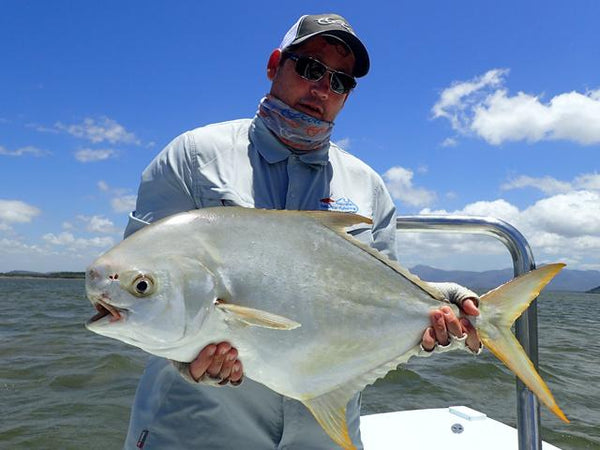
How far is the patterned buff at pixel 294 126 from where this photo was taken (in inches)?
101

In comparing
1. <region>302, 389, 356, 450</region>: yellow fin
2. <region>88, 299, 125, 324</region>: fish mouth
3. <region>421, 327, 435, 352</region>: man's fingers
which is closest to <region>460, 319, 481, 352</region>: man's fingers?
<region>421, 327, 435, 352</region>: man's fingers

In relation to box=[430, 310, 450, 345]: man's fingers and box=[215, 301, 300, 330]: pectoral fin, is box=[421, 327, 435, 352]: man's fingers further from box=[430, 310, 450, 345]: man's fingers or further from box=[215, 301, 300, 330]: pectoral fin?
box=[215, 301, 300, 330]: pectoral fin

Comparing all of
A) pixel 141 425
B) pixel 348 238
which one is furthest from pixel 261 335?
pixel 141 425

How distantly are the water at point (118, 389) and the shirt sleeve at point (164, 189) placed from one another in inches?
264

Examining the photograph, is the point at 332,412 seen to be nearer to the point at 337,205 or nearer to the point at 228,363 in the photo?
the point at 228,363

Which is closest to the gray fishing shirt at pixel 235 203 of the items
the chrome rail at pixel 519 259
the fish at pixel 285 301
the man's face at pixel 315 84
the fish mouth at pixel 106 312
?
the man's face at pixel 315 84

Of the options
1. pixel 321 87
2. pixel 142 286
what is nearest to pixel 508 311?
pixel 321 87

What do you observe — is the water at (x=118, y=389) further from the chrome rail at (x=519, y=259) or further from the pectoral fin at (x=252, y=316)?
the pectoral fin at (x=252, y=316)

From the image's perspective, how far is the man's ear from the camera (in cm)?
278

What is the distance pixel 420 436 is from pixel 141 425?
2.83 metres

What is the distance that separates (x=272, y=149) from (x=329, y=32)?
2.07ft

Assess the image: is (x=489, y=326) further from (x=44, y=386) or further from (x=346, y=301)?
(x=44, y=386)

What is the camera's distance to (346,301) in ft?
6.92

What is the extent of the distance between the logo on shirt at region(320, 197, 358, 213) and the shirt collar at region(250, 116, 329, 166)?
0.19 metres
